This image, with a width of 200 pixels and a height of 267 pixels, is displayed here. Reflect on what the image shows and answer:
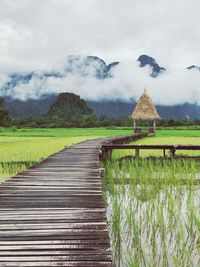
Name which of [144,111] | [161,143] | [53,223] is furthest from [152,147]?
[144,111]

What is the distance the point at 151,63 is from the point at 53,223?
122 m

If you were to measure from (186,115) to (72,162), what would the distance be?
104876mm

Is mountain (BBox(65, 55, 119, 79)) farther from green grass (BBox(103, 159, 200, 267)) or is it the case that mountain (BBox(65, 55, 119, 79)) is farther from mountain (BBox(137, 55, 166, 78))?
green grass (BBox(103, 159, 200, 267))

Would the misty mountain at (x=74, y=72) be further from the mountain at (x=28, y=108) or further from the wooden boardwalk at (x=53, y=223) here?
the wooden boardwalk at (x=53, y=223)

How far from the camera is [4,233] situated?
304cm

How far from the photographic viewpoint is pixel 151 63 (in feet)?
405

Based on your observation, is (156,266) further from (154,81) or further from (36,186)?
(154,81)

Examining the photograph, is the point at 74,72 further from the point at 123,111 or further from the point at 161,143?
the point at 161,143

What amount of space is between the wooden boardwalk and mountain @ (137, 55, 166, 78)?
389 ft

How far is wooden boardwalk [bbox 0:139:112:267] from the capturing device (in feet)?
8.45

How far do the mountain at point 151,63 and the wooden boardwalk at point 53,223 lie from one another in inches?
4670

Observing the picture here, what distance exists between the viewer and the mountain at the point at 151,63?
122 meters

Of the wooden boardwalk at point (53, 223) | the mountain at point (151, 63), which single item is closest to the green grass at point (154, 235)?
the wooden boardwalk at point (53, 223)

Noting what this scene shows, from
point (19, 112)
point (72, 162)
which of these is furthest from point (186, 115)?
point (72, 162)
